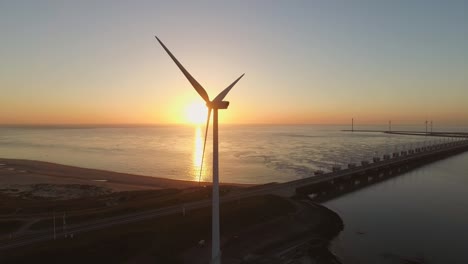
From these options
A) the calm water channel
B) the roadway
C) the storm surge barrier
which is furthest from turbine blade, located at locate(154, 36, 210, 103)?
the storm surge barrier

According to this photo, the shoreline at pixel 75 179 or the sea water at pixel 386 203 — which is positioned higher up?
the shoreline at pixel 75 179

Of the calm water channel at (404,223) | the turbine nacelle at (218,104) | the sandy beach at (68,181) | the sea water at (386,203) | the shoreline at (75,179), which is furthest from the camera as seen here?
the shoreline at (75,179)

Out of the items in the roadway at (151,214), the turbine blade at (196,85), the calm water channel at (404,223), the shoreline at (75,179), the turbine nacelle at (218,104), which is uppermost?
the turbine blade at (196,85)

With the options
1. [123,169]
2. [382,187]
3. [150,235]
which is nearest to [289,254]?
[150,235]

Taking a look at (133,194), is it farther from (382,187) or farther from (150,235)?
(382,187)

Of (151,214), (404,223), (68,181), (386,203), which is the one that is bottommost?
(386,203)

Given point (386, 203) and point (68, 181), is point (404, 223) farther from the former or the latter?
point (68, 181)

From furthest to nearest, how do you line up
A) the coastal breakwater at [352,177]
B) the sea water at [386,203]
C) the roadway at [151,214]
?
1. the coastal breakwater at [352,177]
2. the sea water at [386,203]
3. the roadway at [151,214]

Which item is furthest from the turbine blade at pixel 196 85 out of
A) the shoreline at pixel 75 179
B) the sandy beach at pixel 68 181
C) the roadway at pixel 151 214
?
the shoreline at pixel 75 179

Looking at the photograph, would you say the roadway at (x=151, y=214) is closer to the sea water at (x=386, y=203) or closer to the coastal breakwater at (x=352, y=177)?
the coastal breakwater at (x=352, y=177)

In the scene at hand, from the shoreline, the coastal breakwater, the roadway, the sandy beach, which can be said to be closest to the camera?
the roadway

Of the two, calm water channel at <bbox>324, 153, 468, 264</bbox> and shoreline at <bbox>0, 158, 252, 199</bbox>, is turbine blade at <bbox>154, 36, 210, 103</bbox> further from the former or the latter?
shoreline at <bbox>0, 158, 252, 199</bbox>

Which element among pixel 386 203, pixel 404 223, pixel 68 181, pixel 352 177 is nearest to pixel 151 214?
pixel 404 223

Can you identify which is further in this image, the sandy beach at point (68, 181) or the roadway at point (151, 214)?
the sandy beach at point (68, 181)
